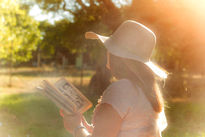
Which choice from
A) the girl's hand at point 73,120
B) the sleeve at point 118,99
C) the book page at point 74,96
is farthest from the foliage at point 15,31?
the sleeve at point 118,99

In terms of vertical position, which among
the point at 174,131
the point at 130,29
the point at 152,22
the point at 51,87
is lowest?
the point at 174,131

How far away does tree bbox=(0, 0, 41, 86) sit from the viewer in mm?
13977

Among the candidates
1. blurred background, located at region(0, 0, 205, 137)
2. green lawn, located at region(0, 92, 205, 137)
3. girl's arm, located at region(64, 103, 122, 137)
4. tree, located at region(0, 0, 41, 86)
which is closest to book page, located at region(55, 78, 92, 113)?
girl's arm, located at region(64, 103, 122, 137)

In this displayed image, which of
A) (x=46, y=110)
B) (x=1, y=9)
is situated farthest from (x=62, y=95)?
(x=1, y=9)

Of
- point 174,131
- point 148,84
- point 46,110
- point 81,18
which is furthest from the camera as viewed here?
point 81,18

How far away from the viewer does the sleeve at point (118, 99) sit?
154 centimetres

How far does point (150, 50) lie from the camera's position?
5.88ft

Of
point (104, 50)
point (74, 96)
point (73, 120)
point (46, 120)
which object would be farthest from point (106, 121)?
point (104, 50)

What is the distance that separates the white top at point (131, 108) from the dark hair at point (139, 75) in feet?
0.12

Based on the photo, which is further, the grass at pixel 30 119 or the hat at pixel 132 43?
the grass at pixel 30 119

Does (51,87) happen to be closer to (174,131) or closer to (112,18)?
(174,131)

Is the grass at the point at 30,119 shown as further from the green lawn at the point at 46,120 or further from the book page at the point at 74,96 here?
the book page at the point at 74,96

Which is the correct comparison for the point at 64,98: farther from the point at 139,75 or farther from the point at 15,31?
the point at 15,31

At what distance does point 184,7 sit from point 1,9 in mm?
8348
